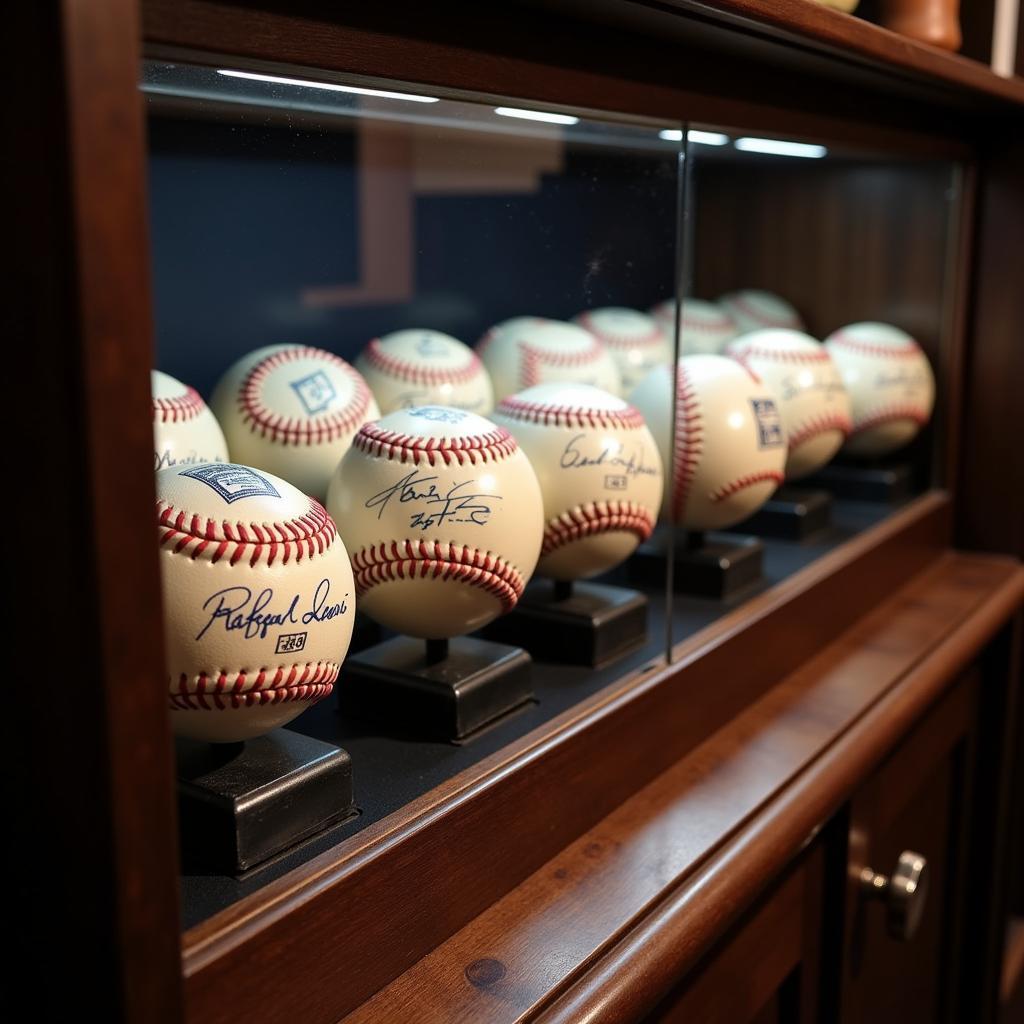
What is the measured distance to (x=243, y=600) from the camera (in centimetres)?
61

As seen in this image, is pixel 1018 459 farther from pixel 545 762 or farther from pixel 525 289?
pixel 545 762

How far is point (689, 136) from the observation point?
0.93 metres

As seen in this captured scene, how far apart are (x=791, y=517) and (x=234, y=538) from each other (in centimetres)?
85

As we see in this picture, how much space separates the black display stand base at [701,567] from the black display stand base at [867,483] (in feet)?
1.31

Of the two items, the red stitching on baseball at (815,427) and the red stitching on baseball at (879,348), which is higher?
the red stitching on baseball at (879,348)

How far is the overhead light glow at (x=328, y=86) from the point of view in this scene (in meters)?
0.60

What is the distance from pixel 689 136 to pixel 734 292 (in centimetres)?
73

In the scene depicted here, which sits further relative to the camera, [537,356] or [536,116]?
[537,356]

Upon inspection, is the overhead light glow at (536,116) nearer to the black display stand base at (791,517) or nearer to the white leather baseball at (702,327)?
the white leather baseball at (702,327)

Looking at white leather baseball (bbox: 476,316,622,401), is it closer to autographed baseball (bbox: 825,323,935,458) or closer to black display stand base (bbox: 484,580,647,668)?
black display stand base (bbox: 484,580,647,668)

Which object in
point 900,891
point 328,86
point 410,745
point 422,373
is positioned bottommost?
point 900,891

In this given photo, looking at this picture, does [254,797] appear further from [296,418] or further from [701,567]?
[701,567]

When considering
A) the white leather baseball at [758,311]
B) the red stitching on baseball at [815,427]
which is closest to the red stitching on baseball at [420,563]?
the red stitching on baseball at [815,427]
